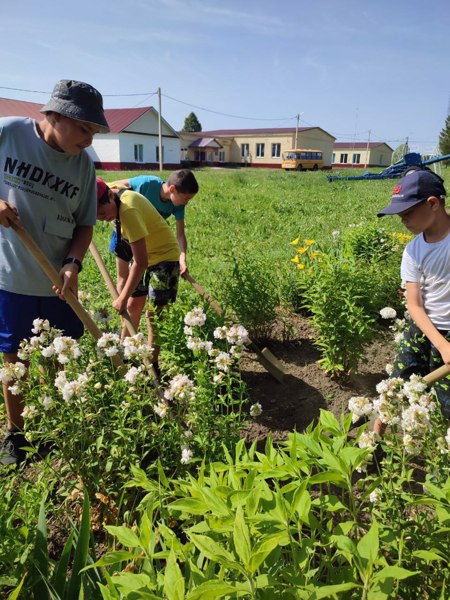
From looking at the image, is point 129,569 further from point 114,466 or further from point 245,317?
point 245,317

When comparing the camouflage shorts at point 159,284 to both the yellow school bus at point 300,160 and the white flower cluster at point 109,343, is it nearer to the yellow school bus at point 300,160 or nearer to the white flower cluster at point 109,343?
the white flower cluster at point 109,343

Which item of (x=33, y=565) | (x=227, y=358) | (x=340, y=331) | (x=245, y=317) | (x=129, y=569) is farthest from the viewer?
(x=245, y=317)

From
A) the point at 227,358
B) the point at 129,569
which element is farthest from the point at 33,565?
the point at 227,358

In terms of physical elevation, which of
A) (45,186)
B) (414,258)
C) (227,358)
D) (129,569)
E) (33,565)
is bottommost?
(129,569)

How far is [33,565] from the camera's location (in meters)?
1.34

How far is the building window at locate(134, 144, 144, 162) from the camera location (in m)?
34.3

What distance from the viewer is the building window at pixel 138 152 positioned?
3434 cm

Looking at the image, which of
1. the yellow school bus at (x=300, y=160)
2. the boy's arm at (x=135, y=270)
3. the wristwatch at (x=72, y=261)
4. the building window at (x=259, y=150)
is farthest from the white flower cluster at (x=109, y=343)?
the building window at (x=259, y=150)

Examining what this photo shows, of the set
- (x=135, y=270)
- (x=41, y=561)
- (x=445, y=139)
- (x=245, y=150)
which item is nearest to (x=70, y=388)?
(x=41, y=561)

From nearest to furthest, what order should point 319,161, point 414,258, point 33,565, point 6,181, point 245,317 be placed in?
point 33,565
point 6,181
point 414,258
point 245,317
point 319,161

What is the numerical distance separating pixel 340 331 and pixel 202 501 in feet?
7.54

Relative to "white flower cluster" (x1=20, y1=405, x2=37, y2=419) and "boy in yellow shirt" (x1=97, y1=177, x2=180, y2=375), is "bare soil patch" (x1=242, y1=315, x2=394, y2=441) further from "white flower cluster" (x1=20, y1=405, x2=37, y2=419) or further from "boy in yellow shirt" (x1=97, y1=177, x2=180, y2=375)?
"white flower cluster" (x1=20, y1=405, x2=37, y2=419)

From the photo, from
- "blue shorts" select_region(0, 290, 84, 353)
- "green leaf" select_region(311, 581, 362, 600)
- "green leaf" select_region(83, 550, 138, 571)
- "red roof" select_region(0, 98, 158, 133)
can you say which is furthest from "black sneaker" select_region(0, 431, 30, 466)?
"red roof" select_region(0, 98, 158, 133)

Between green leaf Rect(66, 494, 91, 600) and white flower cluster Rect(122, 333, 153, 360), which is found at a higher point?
white flower cluster Rect(122, 333, 153, 360)
